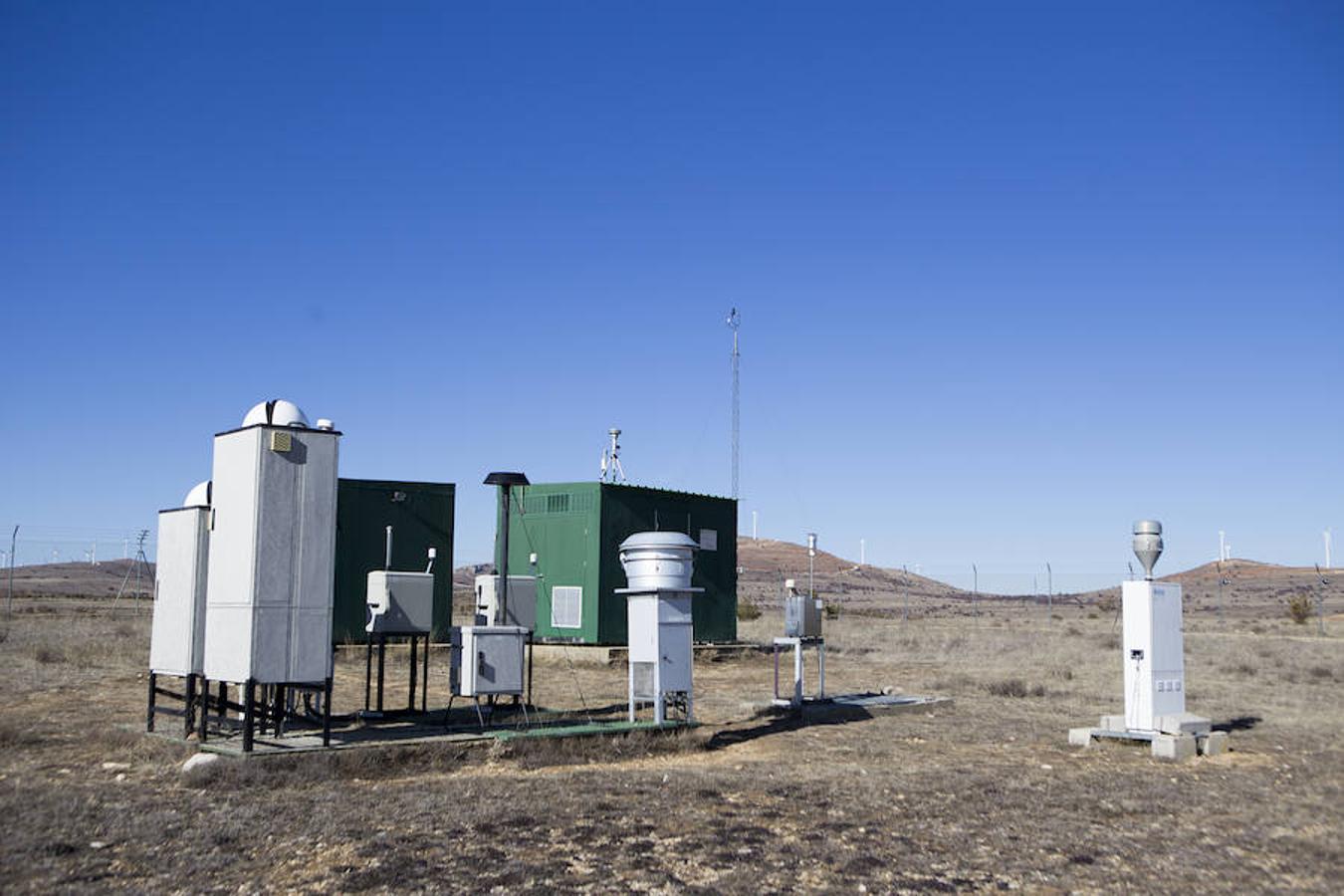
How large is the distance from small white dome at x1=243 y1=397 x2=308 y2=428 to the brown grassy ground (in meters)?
3.22

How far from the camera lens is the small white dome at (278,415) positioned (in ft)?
38.7

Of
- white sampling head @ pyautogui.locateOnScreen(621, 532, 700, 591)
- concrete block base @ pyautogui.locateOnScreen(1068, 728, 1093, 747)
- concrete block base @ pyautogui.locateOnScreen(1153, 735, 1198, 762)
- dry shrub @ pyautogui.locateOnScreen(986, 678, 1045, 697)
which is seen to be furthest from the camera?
dry shrub @ pyautogui.locateOnScreen(986, 678, 1045, 697)

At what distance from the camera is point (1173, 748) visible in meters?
13.4

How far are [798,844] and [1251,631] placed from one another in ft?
137

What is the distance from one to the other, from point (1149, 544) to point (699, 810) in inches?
300

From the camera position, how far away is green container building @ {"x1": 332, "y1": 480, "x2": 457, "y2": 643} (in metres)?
25.4

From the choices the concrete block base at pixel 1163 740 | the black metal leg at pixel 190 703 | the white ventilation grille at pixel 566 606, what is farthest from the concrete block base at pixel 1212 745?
the white ventilation grille at pixel 566 606

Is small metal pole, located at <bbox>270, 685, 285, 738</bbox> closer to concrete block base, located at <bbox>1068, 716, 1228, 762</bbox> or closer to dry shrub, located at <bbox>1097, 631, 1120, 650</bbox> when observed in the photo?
concrete block base, located at <bbox>1068, 716, 1228, 762</bbox>

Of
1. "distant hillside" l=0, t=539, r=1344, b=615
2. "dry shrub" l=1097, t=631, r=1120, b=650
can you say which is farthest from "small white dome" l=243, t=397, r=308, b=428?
"distant hillside" l=0, t=539, r=1344, b=615

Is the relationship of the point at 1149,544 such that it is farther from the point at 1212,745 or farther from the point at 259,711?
the point at 259,711

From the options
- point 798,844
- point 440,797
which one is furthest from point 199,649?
point 798,844

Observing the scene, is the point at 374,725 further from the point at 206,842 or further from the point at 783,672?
the point at 783,672

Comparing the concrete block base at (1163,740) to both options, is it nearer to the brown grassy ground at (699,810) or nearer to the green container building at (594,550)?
the brown grassy ground at (699,810)

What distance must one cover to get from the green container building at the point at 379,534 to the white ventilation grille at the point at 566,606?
7.30 ft
